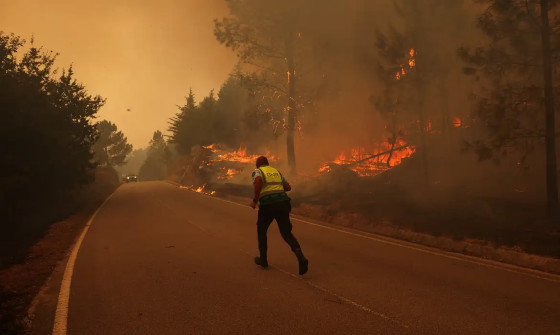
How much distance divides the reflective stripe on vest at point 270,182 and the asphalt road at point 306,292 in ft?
4.82

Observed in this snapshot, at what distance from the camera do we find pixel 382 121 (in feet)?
98.2

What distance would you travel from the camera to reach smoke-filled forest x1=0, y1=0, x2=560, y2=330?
13.0m

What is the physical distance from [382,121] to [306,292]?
1018 inches

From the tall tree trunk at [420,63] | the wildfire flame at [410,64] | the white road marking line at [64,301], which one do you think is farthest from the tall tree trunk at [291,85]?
the white road marking line at [64,301]

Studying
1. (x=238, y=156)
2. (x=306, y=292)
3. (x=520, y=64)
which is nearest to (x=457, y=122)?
(x=520, y=64)

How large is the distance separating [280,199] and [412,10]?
17.9m

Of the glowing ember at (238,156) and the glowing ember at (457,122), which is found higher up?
the glowing ember at (457,122)

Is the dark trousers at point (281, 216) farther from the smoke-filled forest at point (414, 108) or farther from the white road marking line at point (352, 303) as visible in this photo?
the smoke-filled forest at point (414, 108)

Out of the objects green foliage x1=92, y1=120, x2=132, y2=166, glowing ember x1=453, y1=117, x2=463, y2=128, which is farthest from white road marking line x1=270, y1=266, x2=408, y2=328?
green foliage x1=92, y1=120, x2=132, y2=166

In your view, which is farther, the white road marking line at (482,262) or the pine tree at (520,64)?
the pine tree at (520,64)

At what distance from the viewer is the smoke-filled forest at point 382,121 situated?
1298 centimetres

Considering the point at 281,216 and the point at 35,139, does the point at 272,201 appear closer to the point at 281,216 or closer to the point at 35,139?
the point at 281,216

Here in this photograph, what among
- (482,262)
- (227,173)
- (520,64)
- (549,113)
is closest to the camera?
(482,262)

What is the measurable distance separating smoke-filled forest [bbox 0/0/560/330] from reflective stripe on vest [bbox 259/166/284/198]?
409 cm
